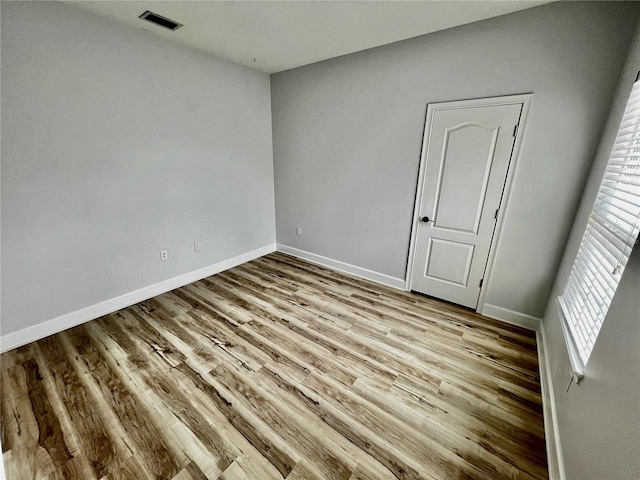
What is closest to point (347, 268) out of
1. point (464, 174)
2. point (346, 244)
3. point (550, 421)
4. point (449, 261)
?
point (346, 244)

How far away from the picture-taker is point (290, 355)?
6.95 ft

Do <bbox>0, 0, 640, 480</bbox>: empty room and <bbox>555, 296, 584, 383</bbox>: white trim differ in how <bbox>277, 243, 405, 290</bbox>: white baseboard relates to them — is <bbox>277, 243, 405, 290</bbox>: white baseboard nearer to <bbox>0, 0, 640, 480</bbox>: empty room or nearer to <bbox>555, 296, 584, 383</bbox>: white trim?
<bbox>0, 0, 640, 480</bbox>: empty room

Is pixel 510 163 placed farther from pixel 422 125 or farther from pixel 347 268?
pixel 347 268

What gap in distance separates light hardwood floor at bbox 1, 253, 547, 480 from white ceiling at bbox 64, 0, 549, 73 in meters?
2.66

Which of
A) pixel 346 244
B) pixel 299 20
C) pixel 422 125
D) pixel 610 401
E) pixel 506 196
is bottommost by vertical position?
pixel 346 244

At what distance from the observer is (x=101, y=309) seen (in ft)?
8.48

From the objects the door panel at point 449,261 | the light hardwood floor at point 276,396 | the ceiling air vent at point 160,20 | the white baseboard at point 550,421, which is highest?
the ceiling air vent at point 160,20

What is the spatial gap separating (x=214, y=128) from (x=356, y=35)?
1869 mm

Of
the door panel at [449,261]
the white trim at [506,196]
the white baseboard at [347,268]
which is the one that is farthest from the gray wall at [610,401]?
the white baseboard at [347,268]

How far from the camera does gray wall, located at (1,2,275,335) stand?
1978 millimetres

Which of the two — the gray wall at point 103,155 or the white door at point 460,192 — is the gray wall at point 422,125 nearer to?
the white door at point 460,192

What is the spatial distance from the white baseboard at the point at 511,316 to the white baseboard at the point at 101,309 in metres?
3.20

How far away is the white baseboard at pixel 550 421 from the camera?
129 cm

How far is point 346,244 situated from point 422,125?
1.68 m
